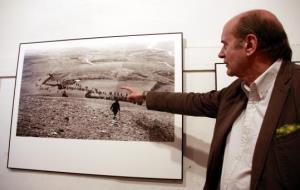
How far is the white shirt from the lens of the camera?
833mm

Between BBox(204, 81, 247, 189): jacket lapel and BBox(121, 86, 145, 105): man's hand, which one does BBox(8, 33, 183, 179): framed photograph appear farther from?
BBox(204, 81, 247, 189): jacket lapel

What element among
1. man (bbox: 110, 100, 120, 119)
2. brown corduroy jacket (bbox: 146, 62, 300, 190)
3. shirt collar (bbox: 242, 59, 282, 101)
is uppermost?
shirt collar (bbox: 242, 59, 282, 101)

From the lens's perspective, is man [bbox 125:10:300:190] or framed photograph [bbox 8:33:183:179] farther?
framed photograph [bbox 8:33:183:179]

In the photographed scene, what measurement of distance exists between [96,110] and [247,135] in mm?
821

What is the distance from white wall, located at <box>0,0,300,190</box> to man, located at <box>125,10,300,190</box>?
299mm

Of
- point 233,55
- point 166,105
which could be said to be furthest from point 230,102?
point 166,105

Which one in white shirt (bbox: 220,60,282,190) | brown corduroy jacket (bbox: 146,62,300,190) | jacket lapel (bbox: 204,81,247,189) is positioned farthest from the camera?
jacket lapel (bbox: 204,81,247,189)

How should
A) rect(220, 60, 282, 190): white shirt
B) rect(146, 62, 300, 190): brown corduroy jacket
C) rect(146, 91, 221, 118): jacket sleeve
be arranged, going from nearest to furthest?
1. rect(146, 62, 300, 190): brown corduroy jacket
2. rect(220, 60, 282, 190): white shirt
3. rect(146, 91, 221, 118): jacket sleeve

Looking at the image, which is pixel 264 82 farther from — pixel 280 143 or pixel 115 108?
pixel 115 108

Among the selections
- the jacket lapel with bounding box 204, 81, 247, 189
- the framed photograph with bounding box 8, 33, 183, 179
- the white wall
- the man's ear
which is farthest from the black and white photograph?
the man's ear

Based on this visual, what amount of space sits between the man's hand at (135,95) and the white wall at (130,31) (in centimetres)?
25

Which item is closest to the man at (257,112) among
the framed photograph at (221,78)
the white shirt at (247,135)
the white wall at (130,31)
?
the white shirt at (247,135)

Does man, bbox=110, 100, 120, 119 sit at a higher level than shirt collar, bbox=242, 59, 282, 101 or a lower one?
lower

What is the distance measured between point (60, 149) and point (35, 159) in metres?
0.18
